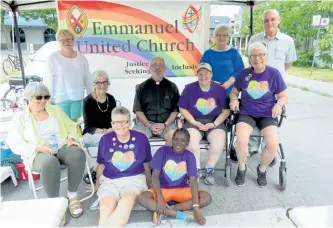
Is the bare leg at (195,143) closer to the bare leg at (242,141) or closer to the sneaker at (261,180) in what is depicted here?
the bare leg at (242,141)

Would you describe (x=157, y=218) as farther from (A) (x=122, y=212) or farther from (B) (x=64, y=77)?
(B) (x=64, y=77)

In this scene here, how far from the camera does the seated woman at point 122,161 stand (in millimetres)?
2490

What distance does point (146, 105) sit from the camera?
3.42 meters

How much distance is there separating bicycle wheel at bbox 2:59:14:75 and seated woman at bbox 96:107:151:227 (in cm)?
1183

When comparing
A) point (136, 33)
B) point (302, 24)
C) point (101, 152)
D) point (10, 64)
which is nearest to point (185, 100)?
point (101, 152)

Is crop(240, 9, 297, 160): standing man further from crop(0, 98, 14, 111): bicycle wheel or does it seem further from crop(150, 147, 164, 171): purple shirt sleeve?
crop(0, 98, 14, 111): bicycle wheel

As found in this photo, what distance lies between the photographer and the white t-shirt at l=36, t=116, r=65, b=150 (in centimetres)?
266

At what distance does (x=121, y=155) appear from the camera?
2572mm

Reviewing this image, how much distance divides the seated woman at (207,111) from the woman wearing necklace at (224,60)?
457mm

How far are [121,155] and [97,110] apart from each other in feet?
2.91

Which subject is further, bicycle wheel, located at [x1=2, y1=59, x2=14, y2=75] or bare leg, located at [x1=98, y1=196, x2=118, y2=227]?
bicycle wheel, located at [x1=2, y1=59, x2=14, y2=75]

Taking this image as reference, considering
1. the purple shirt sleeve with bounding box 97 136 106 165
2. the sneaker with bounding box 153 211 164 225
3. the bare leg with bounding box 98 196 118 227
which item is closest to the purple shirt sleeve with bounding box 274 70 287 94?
the sneaker with bounding box 153 211 164 225

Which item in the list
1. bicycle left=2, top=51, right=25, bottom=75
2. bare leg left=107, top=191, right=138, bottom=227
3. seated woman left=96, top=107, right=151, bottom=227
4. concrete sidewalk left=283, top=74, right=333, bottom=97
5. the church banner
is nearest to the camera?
bare leg left=107, top=191, right=138, bottom=227

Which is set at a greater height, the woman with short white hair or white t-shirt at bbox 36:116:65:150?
the woman with short white hair
